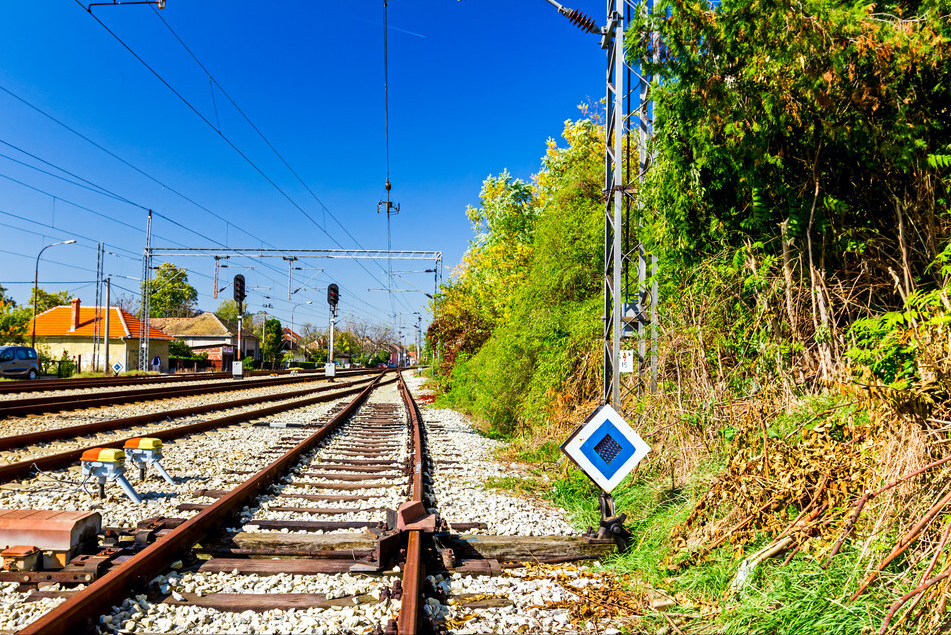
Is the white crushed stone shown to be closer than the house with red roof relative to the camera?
Yes

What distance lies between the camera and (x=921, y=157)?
430 centimetres

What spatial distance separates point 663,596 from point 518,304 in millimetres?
8892

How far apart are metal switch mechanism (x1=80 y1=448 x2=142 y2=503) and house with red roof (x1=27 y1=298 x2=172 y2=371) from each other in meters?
50.5

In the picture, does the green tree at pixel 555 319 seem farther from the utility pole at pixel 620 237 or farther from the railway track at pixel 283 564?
the railway track at pixel 283 564

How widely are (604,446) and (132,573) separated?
11.9ft

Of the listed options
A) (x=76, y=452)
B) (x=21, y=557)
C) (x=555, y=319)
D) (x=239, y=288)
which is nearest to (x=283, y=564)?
(x=21, y=557)

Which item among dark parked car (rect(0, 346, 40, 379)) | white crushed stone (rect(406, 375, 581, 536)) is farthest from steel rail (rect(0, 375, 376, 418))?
dark parked car (rect(0, 346, 40, 379))

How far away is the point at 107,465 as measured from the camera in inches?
215

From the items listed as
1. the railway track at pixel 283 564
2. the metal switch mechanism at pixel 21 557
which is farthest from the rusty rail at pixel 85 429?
the metal switch mechanism at pixel 21 557

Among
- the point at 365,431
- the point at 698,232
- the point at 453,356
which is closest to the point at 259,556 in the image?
the point at 698,232

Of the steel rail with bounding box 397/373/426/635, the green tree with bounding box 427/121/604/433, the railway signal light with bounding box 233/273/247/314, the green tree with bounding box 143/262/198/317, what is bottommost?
the steel rail with bounding box 397/373/426/635

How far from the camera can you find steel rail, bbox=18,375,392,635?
2.89 m

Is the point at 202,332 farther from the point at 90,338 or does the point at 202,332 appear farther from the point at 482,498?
the point at 482,498

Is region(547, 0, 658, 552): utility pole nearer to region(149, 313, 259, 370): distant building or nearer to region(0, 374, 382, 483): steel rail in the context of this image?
region(0, 374, 382, 483): steel rail
